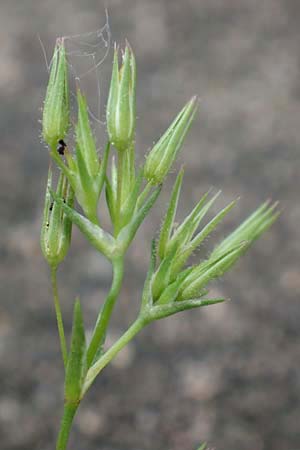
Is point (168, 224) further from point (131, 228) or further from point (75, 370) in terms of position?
point (75, 370)

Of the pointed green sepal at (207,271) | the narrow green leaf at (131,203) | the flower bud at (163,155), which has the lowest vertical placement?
the pointed green sepal at (207,271)

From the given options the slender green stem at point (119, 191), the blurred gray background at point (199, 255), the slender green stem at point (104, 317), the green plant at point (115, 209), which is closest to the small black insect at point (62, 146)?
the green plant at point (115, 209)

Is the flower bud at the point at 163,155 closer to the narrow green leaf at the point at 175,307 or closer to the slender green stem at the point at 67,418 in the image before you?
the narrow green leaf at the point at 175,307

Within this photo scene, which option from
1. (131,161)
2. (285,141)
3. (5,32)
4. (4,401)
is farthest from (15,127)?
(131,161)

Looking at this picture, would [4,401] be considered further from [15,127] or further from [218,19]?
[218,19]

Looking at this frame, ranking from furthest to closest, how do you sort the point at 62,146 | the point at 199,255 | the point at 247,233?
the point at 199,255
the point at 247,233
the point at 62,146

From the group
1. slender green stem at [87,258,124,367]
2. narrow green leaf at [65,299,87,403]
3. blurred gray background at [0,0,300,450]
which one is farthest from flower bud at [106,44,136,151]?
blurred gray background at [0,0,300,450]

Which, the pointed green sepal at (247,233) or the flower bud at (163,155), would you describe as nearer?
the flower bud at (163,155)

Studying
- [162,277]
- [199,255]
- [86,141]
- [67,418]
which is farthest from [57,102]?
[199,255]
